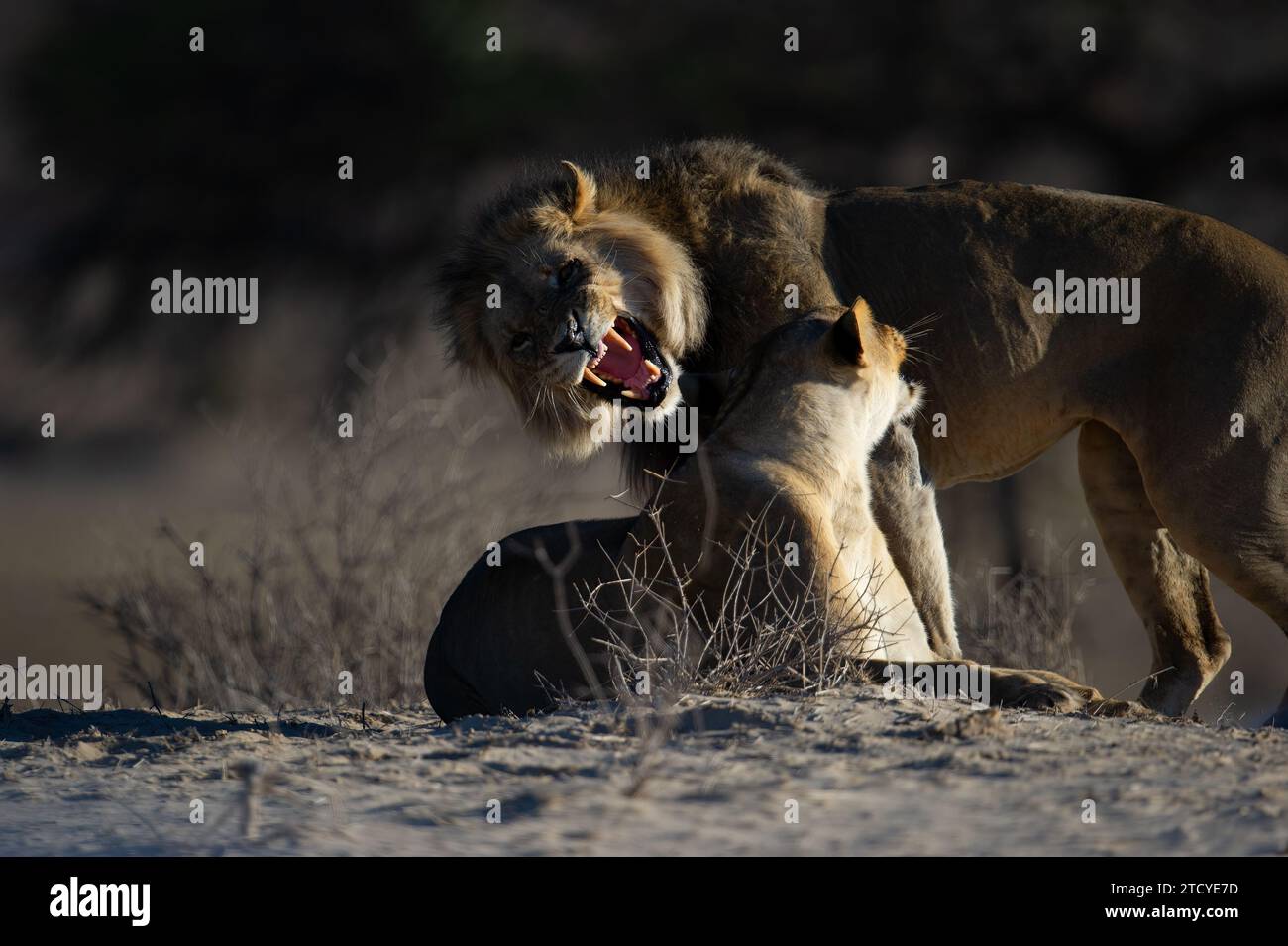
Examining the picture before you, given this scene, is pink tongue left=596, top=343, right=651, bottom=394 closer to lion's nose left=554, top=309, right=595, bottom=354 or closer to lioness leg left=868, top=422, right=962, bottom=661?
lion's nose left=554, top=309, right=595, bottom=354

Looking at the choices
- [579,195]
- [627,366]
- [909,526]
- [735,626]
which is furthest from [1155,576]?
[735,626]

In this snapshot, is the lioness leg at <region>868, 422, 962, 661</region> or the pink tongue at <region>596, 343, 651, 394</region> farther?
the pink tongue at <region>596, 343, 651, 394</region>

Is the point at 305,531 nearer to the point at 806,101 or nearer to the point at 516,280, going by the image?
the point at 516,280

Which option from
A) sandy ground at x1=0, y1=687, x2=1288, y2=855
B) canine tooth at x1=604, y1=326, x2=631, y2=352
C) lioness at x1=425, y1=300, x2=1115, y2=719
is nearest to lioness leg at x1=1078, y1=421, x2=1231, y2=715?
lioness at x1=425, y1=300, x2=1115, y2=719

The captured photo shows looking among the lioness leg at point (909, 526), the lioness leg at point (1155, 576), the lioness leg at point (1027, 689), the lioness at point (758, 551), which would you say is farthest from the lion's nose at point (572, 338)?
the lioness leg at point (1155, 576)

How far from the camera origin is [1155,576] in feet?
25.2

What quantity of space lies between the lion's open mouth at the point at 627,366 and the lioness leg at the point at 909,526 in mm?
803

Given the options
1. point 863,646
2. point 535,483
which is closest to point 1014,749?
point 863,646

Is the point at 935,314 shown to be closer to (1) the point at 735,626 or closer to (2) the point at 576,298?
(2) the point at 576,298

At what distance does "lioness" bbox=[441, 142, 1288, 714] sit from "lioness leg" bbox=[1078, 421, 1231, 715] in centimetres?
25

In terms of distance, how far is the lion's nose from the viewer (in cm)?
673

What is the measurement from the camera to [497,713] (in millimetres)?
6039
